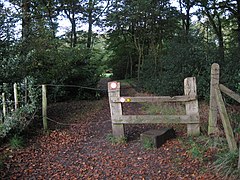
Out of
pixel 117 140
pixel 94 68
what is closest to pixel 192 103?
pixel 117 140

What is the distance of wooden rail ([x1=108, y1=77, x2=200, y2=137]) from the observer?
487 cm

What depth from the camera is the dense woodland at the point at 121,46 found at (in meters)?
7.72

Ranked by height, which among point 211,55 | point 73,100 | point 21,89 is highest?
point 211,55

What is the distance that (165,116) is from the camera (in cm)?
501

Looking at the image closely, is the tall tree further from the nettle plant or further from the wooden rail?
the nettle plant

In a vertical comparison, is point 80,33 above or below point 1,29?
above

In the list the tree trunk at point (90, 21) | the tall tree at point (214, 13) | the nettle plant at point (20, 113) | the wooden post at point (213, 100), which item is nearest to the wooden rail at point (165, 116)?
the wooden post at point (213, 100)

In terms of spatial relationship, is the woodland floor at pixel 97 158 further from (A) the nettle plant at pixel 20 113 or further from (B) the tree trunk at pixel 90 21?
(B) the tree trunk at pixel 90 21

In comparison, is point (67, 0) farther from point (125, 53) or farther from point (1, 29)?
point (1, 29)

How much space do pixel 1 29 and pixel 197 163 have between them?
266 inches

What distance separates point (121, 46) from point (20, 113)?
42.3 ft

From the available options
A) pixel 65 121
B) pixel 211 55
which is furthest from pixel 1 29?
pixel 211 55

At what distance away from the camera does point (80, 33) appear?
18766mm

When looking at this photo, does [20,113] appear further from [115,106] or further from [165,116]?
[165,116]
